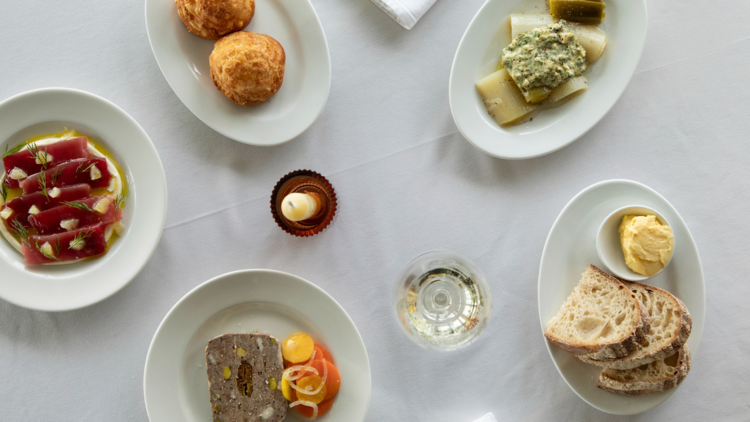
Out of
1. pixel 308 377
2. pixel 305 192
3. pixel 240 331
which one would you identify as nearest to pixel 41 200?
pixel 240 331

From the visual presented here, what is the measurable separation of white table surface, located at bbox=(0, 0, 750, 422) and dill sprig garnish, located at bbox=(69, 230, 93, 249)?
0.27 m

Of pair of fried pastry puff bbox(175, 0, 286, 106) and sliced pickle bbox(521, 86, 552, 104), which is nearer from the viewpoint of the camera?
pair of fried pastry puff bbox(175, 0, 286, 106)

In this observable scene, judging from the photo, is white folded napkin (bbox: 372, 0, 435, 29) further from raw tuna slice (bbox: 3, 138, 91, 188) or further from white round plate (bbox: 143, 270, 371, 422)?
raw tuna slice (bbox: 3, 138, 91, 188)

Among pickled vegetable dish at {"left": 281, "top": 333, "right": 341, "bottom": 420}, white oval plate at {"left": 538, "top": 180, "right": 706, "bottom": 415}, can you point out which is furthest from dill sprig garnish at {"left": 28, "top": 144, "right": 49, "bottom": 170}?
white oval plate at {"left": 538, "top": 180, "right": 706, "bottom": 415}

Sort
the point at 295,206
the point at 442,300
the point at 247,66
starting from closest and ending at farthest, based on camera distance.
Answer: the point at 295,206
the point at 247,66
the point at 442,300

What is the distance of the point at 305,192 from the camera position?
66.2 inches

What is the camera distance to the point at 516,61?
1.69 metres

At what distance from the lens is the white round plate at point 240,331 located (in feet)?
5.43

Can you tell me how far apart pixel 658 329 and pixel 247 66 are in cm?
177

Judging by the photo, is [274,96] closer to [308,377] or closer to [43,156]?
[43,156]

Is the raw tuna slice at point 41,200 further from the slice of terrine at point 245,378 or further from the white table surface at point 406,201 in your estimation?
the slice of terrine at point 245,378

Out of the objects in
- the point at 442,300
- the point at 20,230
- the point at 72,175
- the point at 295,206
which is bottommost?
the point at 442,300

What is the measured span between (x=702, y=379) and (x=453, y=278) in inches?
45.4

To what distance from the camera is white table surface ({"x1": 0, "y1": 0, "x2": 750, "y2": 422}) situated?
183cm
